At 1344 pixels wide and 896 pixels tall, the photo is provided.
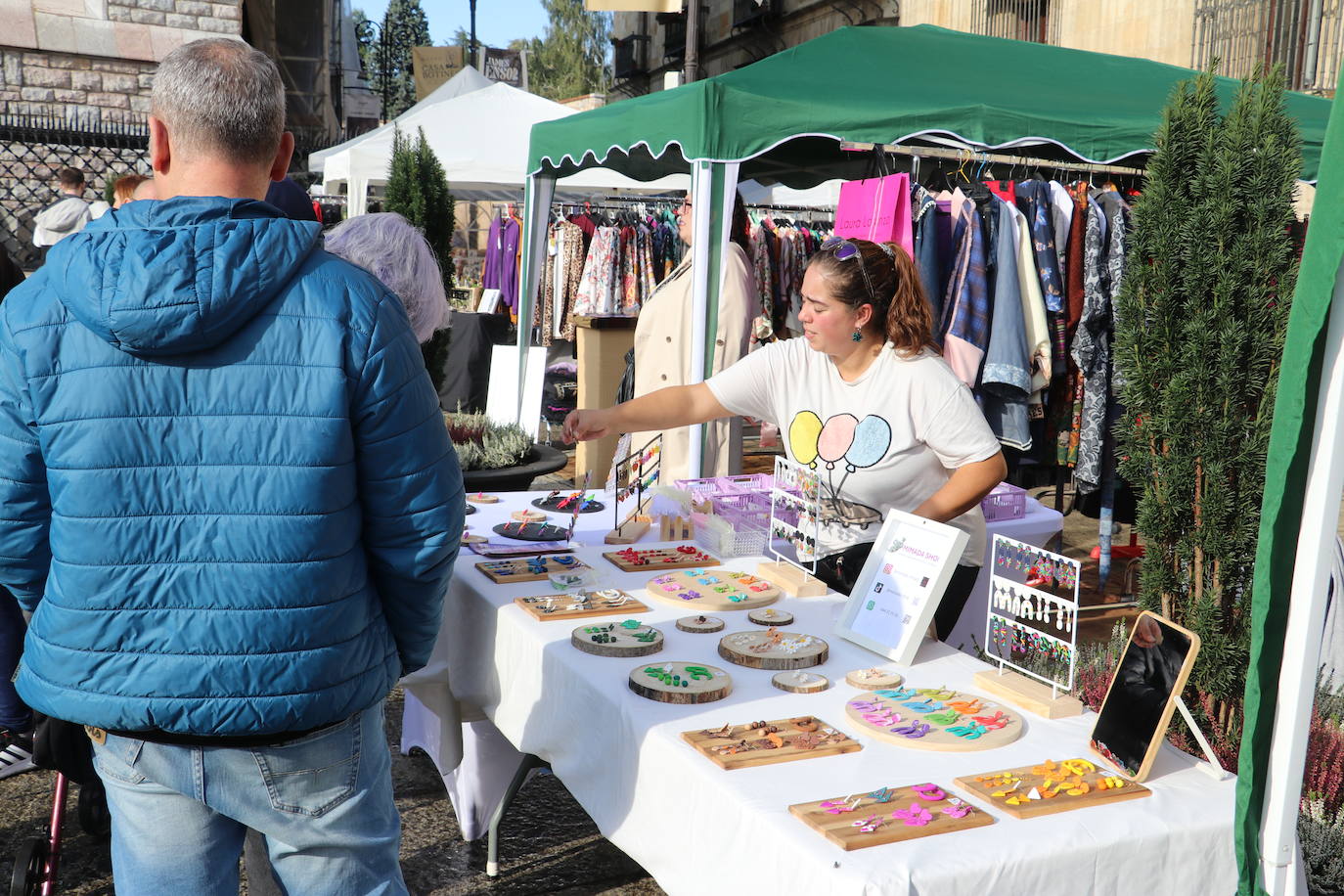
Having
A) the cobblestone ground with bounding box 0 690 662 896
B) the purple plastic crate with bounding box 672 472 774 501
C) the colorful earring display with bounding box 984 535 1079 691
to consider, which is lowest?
the cobblestone ground with bounding box 0 690 662 896

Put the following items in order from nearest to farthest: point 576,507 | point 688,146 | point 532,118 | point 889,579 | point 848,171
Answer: point 889,579 < point 576,507 < point 688,146 < point 848,171 < point 532,118

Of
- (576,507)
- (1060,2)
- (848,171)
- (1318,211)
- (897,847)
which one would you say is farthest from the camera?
(1060,2)

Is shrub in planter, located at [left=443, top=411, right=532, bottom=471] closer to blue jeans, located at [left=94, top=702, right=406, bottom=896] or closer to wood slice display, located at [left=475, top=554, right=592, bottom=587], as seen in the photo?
wood slice display, located at [left=475, top=554, right=592, bottom=587]

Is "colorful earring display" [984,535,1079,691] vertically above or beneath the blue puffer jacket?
beneath

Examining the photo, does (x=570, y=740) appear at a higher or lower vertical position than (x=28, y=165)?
lower

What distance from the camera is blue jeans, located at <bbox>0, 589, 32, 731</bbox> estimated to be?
2066 millimetres

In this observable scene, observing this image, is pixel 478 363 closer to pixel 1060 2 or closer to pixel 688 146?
pixel 688 146

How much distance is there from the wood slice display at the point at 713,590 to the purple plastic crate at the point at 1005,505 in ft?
4.07

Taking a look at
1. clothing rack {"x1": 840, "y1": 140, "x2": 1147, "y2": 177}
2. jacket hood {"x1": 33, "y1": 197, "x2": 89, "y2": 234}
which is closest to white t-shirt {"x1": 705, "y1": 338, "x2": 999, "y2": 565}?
clothing rack {"x1": 840, "y1": 140, "x2": 1147, "y2": 177}

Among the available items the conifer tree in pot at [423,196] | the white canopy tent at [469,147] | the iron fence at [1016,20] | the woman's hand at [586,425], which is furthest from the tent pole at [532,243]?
the iron fence at [1016,20]

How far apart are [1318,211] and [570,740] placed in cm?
134

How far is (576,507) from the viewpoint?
114 inches

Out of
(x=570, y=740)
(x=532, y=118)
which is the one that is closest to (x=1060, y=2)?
(x=532, y=118)

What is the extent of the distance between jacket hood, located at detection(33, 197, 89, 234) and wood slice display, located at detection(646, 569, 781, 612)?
9143 mm
